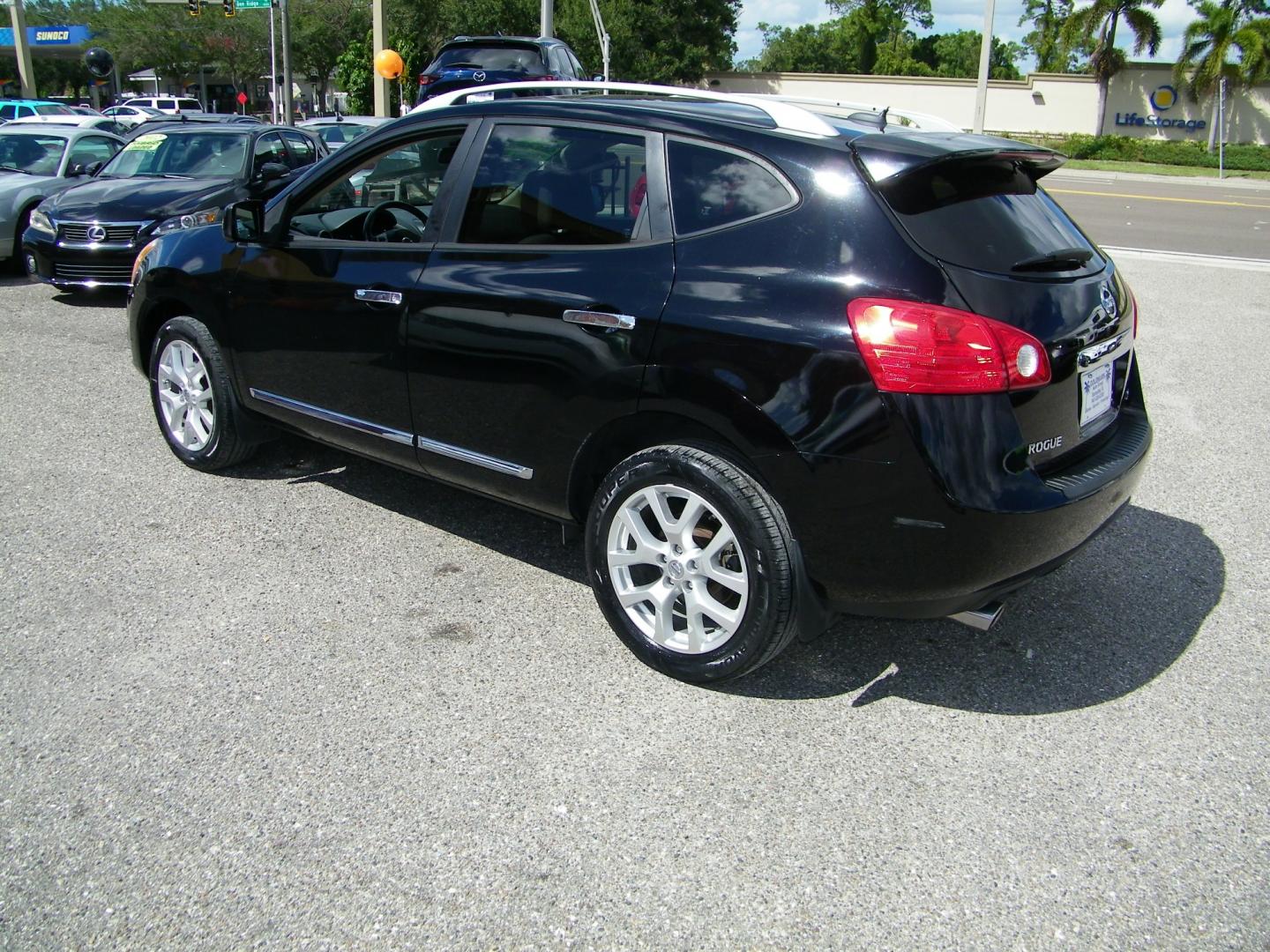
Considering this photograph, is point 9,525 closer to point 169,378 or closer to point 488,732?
point 169,378

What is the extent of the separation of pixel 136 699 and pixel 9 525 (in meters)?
1.78

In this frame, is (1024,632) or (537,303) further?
(1024,632)

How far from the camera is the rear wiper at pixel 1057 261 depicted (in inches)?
126

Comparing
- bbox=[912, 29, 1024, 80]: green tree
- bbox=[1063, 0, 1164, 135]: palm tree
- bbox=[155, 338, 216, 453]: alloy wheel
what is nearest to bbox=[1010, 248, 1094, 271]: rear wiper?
bbox=[155, 338, 216, 453]: alloy wheel

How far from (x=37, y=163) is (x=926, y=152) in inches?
465

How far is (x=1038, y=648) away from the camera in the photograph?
3775 mm

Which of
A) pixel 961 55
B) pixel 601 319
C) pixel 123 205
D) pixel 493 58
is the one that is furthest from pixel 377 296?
pixel 961 55

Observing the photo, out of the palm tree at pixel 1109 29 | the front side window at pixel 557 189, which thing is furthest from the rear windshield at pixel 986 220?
the palm tree at pixel 1109 29

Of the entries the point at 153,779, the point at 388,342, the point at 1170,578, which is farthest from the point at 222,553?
the point at 1170,578

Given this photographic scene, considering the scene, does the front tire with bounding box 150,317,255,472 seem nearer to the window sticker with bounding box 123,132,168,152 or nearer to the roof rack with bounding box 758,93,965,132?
the roof rack with bounding box 758,93,965,132

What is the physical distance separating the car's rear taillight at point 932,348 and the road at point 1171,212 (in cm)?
1317

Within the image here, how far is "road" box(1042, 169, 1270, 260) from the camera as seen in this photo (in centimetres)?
1567

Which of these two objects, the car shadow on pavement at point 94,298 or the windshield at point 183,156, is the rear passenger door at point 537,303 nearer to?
the car shadow on pavement at point 94,298

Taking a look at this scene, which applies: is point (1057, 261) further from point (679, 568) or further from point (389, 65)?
point (389, 65)
